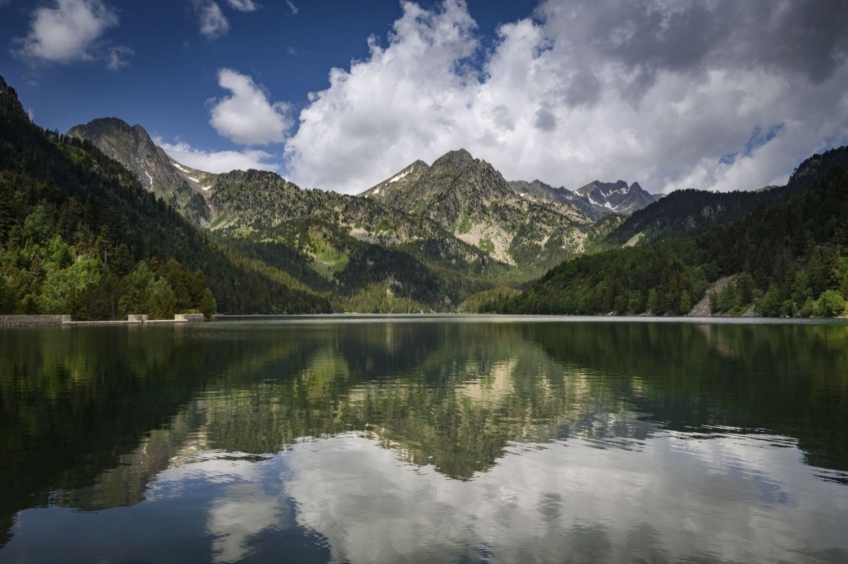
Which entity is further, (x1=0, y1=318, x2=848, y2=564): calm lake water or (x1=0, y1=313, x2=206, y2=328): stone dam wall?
(x1=0, y1=313, x2=206, y2=328): stone dam wall

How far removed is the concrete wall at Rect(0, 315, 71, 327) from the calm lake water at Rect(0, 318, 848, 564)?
464ft

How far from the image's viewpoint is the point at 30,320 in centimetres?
17050

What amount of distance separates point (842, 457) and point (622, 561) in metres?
16.4

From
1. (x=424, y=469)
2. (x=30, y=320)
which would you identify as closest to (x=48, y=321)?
(x=30, y=320)

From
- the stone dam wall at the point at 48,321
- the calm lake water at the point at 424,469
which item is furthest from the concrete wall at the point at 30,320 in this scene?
the calm lake water at the point at 424,469

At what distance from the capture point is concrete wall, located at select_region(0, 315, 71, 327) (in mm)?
165750

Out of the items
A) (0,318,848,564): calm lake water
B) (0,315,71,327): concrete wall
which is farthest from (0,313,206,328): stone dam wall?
(0,318,848,564): calm lake water

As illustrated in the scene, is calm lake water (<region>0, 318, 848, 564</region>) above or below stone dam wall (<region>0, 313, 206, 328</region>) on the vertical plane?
below

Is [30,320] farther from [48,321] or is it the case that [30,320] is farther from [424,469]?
[424,469]

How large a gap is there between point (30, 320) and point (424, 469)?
616 ft

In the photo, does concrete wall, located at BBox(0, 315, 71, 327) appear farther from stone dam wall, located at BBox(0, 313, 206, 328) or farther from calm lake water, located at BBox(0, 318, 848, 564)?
calm lake water, located at BBox(0, 318, 848, 564)

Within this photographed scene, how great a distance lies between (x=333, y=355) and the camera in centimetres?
7581

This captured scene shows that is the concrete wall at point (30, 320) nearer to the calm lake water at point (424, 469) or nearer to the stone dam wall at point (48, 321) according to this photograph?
the stone dam wall at point (48, 321)

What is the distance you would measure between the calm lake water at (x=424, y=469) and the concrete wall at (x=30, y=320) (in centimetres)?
14138
